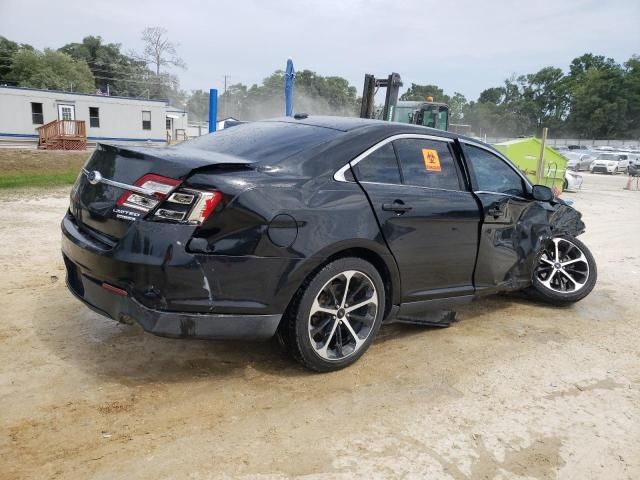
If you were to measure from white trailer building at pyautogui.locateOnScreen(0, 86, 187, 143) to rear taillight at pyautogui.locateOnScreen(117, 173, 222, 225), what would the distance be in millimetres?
27455

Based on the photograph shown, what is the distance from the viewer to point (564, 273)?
513 centimetres

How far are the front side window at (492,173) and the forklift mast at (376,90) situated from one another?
300 inches

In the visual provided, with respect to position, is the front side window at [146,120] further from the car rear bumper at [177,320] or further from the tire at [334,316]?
the tire at [334,316]

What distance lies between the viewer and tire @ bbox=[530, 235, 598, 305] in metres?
5.04

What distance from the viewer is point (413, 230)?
3.56 meters

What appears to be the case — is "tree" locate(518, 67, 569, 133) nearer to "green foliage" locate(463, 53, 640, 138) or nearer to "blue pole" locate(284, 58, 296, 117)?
"green foliage" locate(463, 53, 640, 138)

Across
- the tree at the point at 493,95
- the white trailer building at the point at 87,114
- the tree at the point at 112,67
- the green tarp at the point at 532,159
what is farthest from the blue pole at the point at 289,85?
the tree at the point at 493,95

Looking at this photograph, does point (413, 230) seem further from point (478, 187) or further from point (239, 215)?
point (239, 215)

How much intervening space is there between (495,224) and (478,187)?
0.34 meters

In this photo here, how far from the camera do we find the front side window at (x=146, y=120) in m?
32.6

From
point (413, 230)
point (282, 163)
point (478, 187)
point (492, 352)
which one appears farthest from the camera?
point (478, 187)

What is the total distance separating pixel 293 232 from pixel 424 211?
111cm

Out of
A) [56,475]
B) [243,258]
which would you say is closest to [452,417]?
[243,258]

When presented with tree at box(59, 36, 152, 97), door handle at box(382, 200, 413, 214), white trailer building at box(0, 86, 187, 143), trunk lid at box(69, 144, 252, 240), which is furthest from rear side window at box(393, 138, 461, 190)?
tree at box(59, 36, 152, 97)
